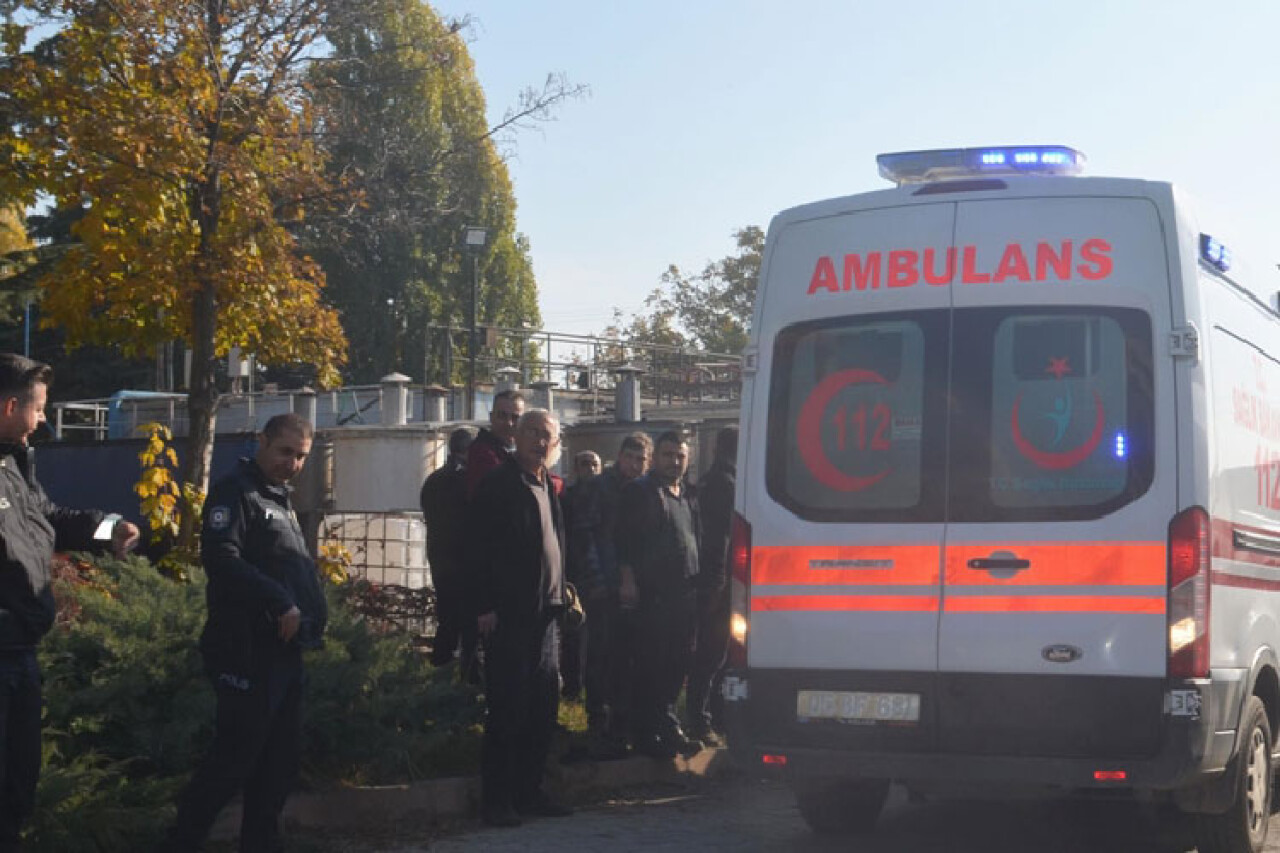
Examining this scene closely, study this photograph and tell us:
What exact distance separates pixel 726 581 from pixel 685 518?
775mm

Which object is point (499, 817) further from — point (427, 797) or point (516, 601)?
point (516, 601)

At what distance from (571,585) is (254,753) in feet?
9.74

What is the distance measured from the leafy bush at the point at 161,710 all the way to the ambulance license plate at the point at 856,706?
78.9 inches

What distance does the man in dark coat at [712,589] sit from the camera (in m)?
10.6

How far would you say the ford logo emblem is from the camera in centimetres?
684

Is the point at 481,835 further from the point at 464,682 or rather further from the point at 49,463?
the point at 49,463

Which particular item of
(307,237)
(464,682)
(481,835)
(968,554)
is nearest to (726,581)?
(464,682)

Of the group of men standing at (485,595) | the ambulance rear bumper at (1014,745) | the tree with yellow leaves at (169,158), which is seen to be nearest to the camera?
the group of men standing at (485,595)

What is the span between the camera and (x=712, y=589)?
34.9 ft

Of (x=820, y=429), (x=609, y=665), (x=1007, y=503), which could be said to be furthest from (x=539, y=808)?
(x=1007, y=503)

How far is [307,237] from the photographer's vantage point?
1730 centimetres

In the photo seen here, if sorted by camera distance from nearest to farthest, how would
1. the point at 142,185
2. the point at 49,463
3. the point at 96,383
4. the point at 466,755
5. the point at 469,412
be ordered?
the point at 466,755 < the point at 142,185 < the point at 49,463 < the point at 469,412 < the point at 96,383

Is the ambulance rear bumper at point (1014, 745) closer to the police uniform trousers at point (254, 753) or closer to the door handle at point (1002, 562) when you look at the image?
the door handle at point (1002, 562)

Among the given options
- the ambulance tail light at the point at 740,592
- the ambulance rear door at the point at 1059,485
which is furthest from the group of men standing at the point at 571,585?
the ambulance rear door at the point at 1059,485
